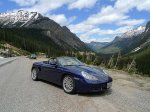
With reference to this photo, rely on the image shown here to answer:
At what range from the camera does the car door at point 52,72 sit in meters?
11.9

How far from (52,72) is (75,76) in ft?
6.57

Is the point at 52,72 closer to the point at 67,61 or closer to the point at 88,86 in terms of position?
the point at 67,61

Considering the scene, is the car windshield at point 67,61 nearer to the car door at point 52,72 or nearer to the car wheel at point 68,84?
the car door at point 52,72

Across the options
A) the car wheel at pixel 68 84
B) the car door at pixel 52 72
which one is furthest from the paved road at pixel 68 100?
the car door at pixel 52 72

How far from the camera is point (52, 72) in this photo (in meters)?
12.5

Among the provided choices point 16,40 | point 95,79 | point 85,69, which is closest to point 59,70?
point 85,69

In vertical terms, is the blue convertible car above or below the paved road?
above

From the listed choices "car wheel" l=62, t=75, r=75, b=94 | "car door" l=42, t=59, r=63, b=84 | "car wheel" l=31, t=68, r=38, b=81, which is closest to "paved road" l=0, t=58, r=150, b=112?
"car wheel" l=62, t=75, r=75, b=94

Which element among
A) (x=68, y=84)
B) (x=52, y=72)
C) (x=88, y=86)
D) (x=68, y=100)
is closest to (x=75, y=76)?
(x=68, y=84)

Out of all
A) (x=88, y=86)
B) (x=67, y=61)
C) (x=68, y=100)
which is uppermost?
(x=67, y=61)

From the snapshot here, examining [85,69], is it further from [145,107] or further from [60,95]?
[145,107]

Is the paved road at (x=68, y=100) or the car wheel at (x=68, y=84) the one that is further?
the car wheel at (x=68, y=84)

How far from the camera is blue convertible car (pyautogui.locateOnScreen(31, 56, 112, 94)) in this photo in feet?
34.3

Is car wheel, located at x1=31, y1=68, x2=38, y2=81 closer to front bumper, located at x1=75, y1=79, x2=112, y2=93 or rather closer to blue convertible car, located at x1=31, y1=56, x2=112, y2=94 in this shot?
blue convertible car, located at x1=31, y1=56, x2=112, y2=94
